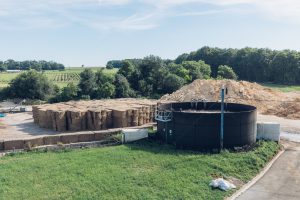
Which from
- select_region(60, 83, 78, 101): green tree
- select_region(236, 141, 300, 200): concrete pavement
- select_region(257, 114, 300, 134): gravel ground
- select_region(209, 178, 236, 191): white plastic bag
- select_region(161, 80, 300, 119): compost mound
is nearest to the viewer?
select_region(236, 141, 300, 200): concrete pavement

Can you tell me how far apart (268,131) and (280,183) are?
587 cm

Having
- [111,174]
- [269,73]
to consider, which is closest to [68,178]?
[111,174]

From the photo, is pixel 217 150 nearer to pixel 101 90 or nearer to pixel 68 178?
pixel 68 178

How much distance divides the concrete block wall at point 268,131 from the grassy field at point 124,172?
1.89 metres

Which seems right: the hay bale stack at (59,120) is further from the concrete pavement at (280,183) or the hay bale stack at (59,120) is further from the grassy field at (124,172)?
the concrete pavement at (280,183)

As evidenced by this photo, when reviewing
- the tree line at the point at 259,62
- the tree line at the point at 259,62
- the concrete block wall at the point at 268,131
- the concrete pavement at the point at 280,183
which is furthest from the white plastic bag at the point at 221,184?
the tree line at the point at 259,62

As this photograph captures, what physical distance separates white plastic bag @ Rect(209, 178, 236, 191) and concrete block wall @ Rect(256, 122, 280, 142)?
702cm

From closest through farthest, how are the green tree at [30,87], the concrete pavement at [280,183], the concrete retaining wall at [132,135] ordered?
the concrete pavement at [280,183]
the concrete retaining wall at [132,135]
the green tree at [30,87]

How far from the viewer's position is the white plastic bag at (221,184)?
15.2 metres

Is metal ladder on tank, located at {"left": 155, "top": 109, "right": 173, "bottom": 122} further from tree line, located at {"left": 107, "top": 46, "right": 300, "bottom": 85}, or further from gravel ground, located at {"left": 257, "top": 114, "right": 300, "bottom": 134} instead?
tree line, located at {"left": 107, "top": 46, "right": 300, "bottom": 85}

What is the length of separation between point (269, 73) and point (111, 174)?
2444 inches

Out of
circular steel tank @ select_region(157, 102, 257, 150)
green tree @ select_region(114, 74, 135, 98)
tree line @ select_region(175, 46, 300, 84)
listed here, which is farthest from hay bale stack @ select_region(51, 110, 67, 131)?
tree line @ select_region(175, 46, 300, 84)

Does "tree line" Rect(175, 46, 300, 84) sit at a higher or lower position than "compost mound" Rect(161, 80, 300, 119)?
higher

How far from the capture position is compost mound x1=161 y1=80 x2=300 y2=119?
33525 mm
